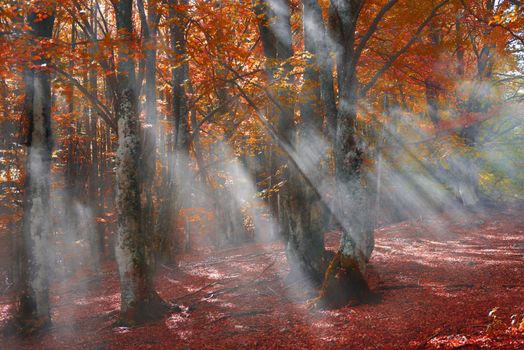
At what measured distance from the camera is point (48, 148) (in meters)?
8.55

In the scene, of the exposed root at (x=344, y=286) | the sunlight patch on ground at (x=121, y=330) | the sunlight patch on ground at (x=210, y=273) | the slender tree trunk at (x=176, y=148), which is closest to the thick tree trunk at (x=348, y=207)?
the exposed root at (x=344, y=286)

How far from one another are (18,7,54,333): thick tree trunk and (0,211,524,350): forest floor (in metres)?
0.58

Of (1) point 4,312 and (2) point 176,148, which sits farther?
(2) point 176,148

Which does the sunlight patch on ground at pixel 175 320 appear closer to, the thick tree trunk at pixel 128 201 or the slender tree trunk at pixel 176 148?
the thick tree trunk at pixel 128 201

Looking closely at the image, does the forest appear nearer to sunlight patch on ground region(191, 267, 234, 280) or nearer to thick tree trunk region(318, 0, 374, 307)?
thick tree trunk region(318, 0, 374, 307)

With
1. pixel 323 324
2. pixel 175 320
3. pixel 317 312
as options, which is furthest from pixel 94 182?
pixel 323 324

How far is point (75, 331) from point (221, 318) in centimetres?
298

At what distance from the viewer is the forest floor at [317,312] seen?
586cm

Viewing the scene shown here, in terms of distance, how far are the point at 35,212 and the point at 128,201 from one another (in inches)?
77.1

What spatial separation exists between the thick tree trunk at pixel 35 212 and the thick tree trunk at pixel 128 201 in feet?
5.30

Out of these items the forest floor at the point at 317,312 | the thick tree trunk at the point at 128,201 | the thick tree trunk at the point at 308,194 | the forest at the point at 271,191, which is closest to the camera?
the forest floor at the point at 317,312

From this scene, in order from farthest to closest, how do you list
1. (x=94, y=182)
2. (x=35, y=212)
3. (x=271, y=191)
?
(x=94, y=182) < (x=271, y=191) < (x=35, y=212)

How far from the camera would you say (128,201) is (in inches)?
317

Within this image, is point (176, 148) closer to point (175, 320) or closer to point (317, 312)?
point (175, 320)
